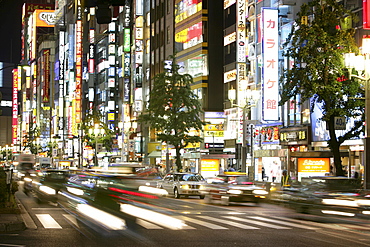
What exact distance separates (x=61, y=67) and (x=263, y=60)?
418 feet

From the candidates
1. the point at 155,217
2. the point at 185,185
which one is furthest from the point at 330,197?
the point at 185,185

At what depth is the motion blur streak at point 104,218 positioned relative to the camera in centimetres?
2145

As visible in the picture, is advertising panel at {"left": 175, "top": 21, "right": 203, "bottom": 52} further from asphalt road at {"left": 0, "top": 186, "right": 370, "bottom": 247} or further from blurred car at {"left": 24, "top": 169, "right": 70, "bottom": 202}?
asphalt road at {"left": 0, "top": 186, "right": 370, "bottom": 247}

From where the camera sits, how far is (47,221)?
23391 millimetres

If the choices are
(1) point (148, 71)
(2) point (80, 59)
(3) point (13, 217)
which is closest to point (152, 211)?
(3) point (13, 217)

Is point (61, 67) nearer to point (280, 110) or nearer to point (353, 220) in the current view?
point (280, 110)

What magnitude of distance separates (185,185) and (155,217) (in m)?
13.9

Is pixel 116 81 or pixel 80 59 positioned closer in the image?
pixel 116 81

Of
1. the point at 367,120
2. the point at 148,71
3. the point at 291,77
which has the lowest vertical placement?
the point at 367,120

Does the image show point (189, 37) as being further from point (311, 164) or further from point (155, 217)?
point (155, 217)

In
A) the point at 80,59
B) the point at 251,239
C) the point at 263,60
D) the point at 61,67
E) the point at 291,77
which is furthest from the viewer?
the point at 61,67

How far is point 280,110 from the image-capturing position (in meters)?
58.0

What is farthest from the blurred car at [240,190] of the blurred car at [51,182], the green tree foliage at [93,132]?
the green tree foliage at [93,132]

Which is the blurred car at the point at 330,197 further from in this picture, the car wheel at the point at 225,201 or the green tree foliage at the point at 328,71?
the green tree foliage at the point at 328,71
